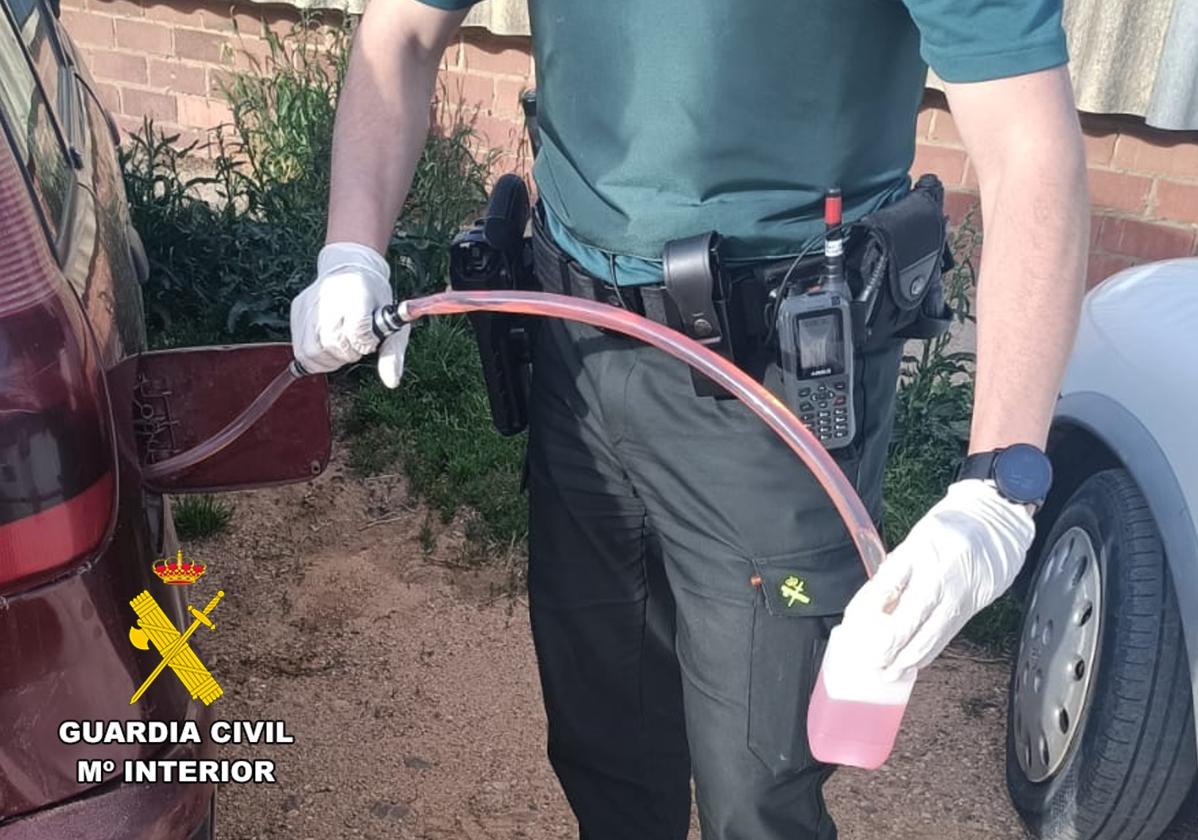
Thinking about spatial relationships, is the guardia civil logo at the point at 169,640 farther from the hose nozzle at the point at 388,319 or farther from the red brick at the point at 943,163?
the red brick at the point at 943,163

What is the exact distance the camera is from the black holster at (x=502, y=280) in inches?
86.2

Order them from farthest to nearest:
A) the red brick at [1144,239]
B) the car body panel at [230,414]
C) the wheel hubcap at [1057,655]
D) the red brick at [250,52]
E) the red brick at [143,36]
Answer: the red brick at [143,36], the red brick at [250,52], the red brick at [1144,239], the wheel hubcap at [1057,655], the car body panel at [230,414]

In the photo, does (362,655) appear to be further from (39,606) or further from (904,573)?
(904,573)

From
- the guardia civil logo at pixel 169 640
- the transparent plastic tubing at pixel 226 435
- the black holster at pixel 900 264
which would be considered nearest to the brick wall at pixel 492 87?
the transparent plastic tubing at pixel 226 435

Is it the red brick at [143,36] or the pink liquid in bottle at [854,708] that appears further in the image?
the red brick at [143,36]

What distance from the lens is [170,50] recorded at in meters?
6.08

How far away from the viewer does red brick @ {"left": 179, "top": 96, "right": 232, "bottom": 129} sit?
6062 mm

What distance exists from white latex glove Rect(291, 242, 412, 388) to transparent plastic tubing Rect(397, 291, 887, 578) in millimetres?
84

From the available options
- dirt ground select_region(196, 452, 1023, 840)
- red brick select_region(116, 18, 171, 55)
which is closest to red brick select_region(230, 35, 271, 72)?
red brick select_region(116, 18, 171, 55)

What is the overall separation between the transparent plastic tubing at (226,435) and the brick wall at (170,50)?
420cm

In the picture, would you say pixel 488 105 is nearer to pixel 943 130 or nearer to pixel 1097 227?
pixel 943 130

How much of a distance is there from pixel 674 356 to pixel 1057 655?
1.33 metres

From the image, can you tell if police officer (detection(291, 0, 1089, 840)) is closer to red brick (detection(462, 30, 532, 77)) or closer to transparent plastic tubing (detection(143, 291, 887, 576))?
transparent plastic tubing (detection(143, 291, 887, 576))

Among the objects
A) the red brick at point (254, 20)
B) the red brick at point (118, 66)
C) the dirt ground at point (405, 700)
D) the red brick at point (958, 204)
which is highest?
the red brick at point (254, 20)
